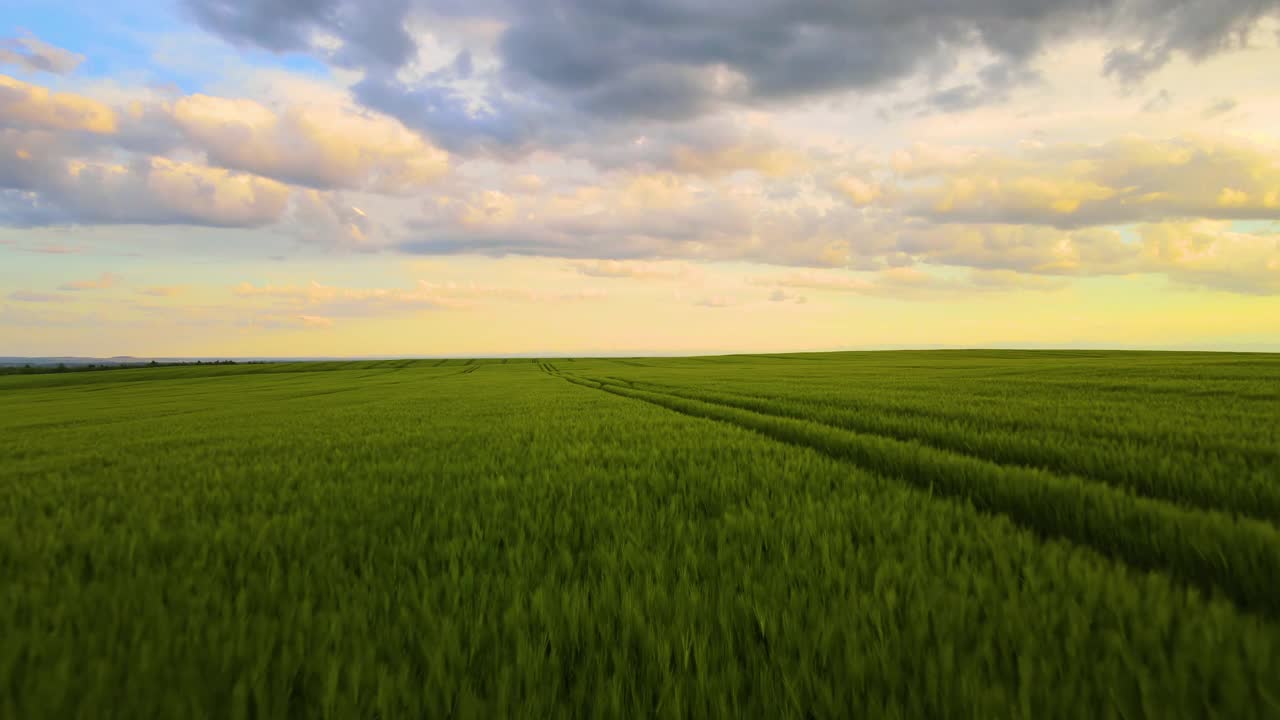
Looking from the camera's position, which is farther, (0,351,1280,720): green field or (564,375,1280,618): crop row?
(564,375,1280,618): crop row

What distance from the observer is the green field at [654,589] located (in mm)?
1605

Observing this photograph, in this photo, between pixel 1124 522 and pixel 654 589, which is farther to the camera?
pixel 1124 522

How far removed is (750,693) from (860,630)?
54cm

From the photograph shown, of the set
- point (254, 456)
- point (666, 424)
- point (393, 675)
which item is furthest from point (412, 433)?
point (393, 675)

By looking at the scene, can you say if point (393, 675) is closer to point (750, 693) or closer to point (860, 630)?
point (750, 693)

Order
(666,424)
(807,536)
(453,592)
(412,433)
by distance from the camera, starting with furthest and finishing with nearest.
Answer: (666,424) → (412,433) → (807,536) → (453,592)

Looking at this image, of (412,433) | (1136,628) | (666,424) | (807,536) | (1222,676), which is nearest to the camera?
(1222,676)

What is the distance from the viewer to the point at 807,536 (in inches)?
122

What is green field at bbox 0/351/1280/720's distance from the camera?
161 centimetres

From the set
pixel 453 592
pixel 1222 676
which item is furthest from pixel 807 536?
pixel 453 592

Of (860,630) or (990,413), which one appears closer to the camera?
(860,630)

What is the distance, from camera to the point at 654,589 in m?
2.32

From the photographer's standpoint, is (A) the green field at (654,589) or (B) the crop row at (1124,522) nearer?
(A) the green field at (654,589)

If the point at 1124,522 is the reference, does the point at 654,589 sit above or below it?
above
